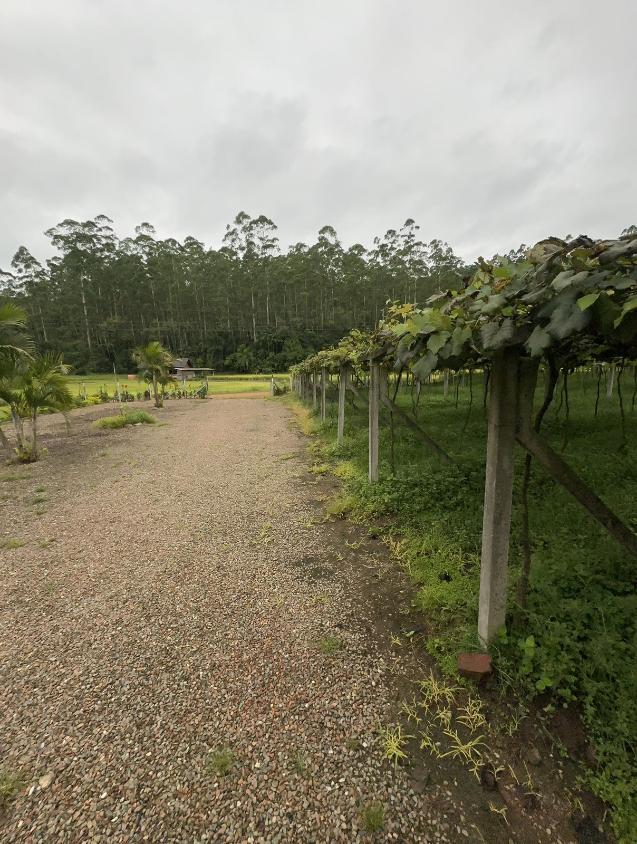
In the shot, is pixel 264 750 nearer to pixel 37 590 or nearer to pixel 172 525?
pixel 37 590

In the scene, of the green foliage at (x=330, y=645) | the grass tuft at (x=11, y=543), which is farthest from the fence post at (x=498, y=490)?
the grass tuft at (x=11, y=543)

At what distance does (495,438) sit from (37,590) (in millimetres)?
4140

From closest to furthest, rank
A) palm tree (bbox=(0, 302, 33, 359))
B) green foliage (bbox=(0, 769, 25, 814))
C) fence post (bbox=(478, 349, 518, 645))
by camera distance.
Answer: green foliage (bbox=(0, 769, 25, 814)) → fence post (bbox=(478, 349, 518, 645)) → palm tree (bbox=(0, 302, 33, 359))

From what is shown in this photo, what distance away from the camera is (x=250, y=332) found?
190 feet

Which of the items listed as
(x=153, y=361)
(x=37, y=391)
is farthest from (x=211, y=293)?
(x=37, y=391)

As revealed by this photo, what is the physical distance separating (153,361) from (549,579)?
793 inches

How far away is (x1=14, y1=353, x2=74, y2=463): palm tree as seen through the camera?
795 centimetres

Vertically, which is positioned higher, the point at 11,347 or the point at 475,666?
the point at 11,347

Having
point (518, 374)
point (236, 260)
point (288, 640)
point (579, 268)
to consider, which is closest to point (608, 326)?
point (579, 268)

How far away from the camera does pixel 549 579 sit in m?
2.62

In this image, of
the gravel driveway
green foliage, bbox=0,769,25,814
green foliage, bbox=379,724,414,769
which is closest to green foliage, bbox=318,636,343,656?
the gravel driveway

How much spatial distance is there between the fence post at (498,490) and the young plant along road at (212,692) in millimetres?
704

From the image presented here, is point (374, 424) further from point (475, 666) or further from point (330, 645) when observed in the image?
point (475, 666)

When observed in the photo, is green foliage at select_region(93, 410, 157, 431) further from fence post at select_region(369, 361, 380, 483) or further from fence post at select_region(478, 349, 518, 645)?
fence post at select_region(478, 349, 518, 645)
